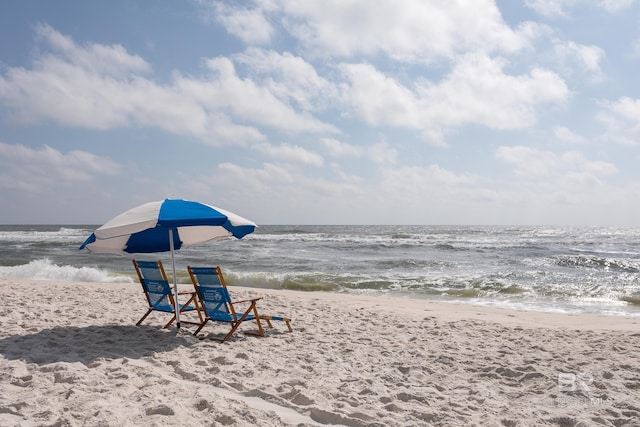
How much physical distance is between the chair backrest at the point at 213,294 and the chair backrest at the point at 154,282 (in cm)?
54

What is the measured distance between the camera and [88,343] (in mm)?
5484

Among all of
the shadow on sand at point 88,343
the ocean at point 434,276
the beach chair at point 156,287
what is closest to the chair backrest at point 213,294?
the beach chair at point 156,287

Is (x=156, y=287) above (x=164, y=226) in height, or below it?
below

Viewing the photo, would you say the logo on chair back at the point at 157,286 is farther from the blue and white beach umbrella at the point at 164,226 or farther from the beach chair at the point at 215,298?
the beach chair at the point at 215,298

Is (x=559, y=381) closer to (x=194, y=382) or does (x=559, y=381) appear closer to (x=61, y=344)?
(x=194, y=382)

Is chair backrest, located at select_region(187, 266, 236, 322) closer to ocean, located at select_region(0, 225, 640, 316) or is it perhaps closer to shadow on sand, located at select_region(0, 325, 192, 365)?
shadow on sand, located at select_region(0, 325, 192, 365)

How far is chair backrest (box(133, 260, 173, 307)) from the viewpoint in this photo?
6285mm

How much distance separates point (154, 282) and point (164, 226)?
1581 millimetres

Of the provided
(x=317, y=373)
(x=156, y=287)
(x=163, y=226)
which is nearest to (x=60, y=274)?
(x=156, y=287)

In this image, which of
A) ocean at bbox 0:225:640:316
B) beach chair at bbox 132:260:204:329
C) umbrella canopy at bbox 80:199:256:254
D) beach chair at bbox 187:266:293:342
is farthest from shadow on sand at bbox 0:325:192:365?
ocean at bbox 0:225:640:316

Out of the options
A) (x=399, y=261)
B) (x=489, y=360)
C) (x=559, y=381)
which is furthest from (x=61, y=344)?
(x=399, y=261)

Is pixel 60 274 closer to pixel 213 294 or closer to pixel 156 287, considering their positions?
pixel 156 287

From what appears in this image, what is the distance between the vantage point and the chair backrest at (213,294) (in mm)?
5867

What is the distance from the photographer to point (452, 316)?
8.33 meters
